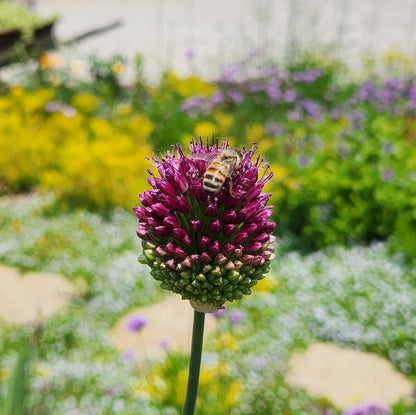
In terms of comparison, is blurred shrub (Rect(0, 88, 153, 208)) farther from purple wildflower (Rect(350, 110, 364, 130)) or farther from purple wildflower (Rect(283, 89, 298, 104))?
purple wildflower (Rect(350, 110, 364, 130))

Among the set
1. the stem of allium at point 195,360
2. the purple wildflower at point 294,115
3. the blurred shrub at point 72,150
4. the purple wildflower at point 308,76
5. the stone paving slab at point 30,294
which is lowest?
the stem of allium at point 195,360

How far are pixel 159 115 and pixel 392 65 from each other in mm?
3790

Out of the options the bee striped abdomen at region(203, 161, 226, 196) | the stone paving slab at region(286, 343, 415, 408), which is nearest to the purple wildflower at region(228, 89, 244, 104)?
the stone paving slab at region(286, 343, 415, 408)

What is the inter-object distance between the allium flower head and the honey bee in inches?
0.5

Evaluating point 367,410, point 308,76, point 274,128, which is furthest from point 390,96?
point 367,410

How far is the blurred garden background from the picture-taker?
10.8ft

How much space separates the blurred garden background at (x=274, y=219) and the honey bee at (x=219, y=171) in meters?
→ 0.93

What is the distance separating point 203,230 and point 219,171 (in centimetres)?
15

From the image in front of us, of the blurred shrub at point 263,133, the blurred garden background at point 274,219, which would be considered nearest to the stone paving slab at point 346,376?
the blurred garden background at point 274,219

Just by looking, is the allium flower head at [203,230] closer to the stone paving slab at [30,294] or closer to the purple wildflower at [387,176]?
the stone paving slab at [30,294]

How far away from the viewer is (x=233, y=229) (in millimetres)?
1286

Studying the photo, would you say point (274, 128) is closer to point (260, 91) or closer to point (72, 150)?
point (260, 91)

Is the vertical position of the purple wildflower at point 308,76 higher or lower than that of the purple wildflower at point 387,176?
higher

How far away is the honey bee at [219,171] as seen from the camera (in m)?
1.26
